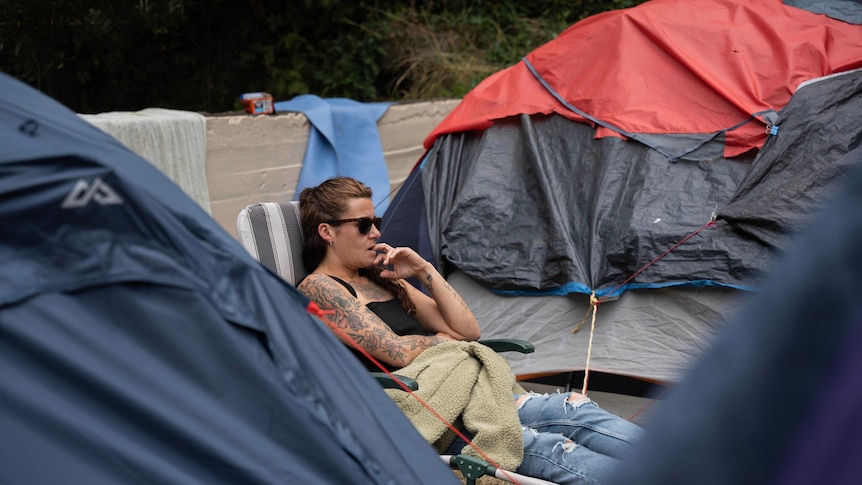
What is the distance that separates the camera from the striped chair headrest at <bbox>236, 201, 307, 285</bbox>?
3.28 metres

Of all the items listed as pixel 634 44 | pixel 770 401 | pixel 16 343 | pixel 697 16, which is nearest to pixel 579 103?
pixel 634 44

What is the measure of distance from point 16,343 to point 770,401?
126cm

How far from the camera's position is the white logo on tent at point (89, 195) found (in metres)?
1.55

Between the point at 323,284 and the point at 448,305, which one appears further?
the point at 448,305

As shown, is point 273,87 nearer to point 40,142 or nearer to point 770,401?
point 40,142

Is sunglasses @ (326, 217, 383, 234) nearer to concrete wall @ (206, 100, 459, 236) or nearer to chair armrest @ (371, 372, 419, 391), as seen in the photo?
chair armrest @ (371, 372, 419, 391)

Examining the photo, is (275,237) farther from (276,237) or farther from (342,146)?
(342,146)

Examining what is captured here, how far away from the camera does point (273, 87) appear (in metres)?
7.45

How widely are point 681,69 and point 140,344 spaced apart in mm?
3061

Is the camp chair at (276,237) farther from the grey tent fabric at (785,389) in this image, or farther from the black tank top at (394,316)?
the grey tent fabric at (785,389)

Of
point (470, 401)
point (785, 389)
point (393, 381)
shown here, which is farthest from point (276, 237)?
point (785, 389)

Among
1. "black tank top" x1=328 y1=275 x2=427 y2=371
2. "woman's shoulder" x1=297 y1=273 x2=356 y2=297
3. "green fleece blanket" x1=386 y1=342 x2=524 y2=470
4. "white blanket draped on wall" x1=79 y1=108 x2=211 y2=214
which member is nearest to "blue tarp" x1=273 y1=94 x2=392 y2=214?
"white blanket draped on wall" x1=79 y1=108 x2=211 y2=214

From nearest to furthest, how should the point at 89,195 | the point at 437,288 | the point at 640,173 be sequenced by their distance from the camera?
1. the point at 89,195
2. the point at 437,288
3. the point at 640,173

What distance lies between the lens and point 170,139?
173 inches
